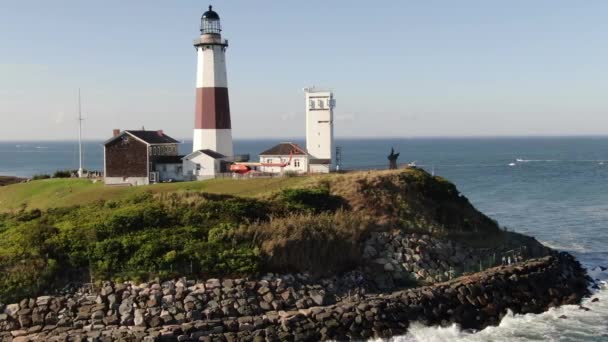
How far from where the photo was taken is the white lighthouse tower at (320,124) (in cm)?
4212

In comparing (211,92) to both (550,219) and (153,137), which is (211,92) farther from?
(550,219)

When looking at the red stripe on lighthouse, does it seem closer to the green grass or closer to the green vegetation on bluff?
the green grass

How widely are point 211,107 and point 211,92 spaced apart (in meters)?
0.98

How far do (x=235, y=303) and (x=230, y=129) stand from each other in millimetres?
21197

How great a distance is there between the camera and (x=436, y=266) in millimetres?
29547

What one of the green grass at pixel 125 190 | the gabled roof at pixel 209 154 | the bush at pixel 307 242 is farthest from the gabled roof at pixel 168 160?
the bush at pixel 307 242

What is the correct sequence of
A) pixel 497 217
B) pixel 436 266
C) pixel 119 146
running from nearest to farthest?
pixel 436 266 < pixel 119 146 < pixel 497 217

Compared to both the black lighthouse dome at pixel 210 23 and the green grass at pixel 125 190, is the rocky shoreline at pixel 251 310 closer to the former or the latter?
the green grass at pixel 125 190

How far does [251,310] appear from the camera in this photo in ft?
78.1

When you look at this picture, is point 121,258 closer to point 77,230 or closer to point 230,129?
point 77,230

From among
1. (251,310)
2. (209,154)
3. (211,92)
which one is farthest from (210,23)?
(251,310)

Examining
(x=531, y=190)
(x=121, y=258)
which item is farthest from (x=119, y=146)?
(x=531, y=190)

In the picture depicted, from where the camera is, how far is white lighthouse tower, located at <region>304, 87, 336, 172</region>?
42.1 m

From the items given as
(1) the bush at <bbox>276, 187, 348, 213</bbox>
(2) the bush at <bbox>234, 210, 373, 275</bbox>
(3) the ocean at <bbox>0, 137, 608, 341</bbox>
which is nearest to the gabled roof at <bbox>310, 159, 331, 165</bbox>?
(3) the ocean at <bbox>0, 137, 608, 341</bbox>
